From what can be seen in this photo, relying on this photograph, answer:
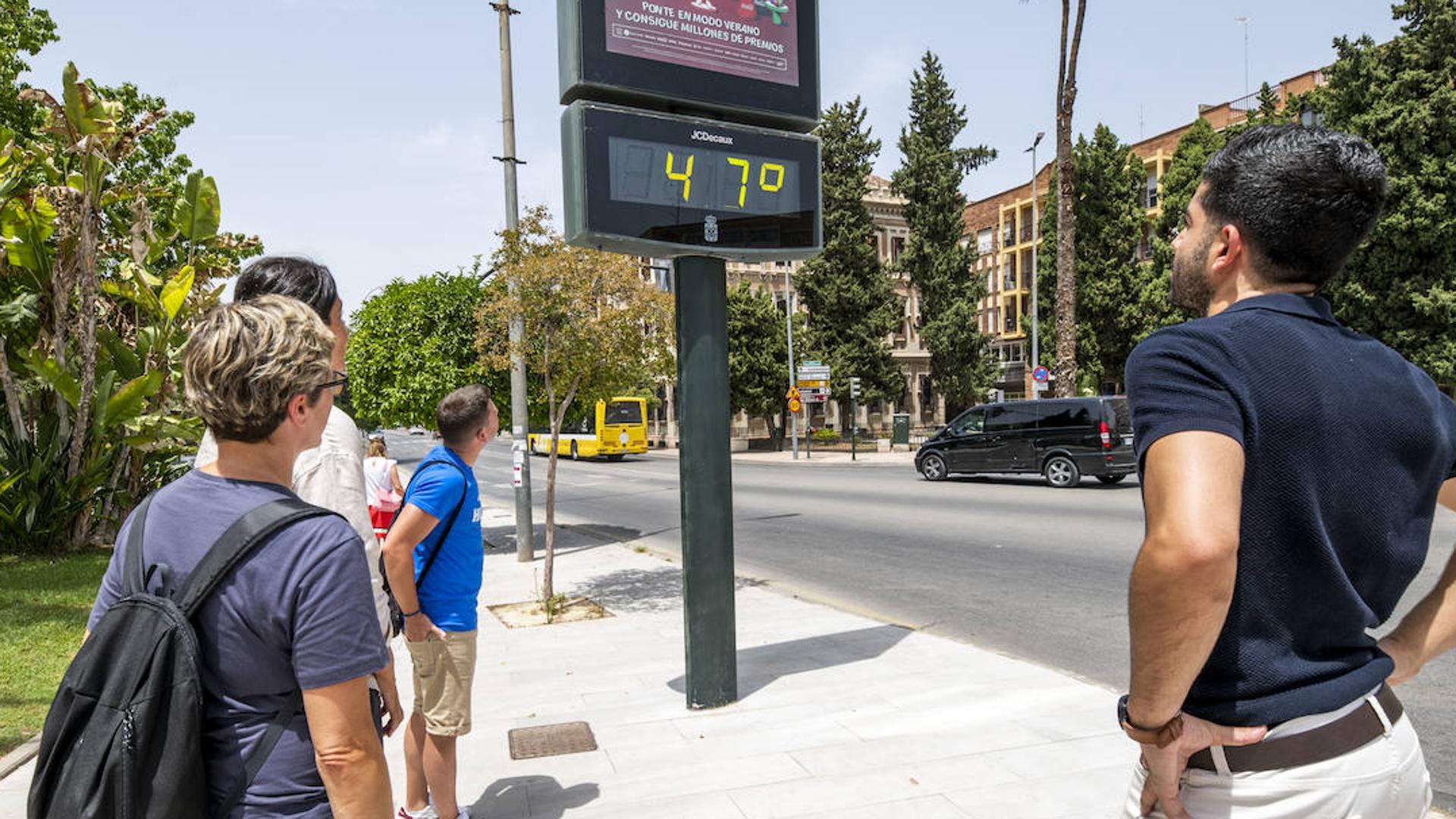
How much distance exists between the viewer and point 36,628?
24.8 ft

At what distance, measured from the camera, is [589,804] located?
3.94 m

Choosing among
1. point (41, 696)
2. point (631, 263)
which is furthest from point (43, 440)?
point (631, 263)

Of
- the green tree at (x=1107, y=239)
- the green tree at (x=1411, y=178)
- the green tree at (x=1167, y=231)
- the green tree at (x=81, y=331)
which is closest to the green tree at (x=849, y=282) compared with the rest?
the green tree at (x=1107, y=239)

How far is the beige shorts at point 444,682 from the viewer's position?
11.6ft

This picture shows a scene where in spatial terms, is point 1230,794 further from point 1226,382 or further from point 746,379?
point 746,379

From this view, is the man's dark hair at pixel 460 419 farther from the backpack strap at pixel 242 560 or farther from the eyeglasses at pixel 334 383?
the backpack strap at pixel 242 560

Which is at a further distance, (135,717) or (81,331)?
(81,331)

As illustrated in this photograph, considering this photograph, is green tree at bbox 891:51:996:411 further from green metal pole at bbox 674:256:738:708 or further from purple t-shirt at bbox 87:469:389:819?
purple t-shirt at bbox 87:469:389:819

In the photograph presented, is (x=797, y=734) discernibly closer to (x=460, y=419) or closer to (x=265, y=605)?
(x=460, y=419)

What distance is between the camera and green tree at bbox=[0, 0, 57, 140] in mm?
16594

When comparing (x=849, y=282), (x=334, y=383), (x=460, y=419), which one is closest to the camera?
(x=334, y=383)

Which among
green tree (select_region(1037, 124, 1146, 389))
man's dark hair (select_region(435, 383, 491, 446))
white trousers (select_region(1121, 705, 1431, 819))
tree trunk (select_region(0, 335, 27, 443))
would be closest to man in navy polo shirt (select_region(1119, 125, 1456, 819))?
white trousers (select_region(1121, 705, 1431, 819))

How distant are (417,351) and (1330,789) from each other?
1242cm

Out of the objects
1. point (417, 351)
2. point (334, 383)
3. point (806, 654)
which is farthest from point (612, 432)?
point (334, 383)
